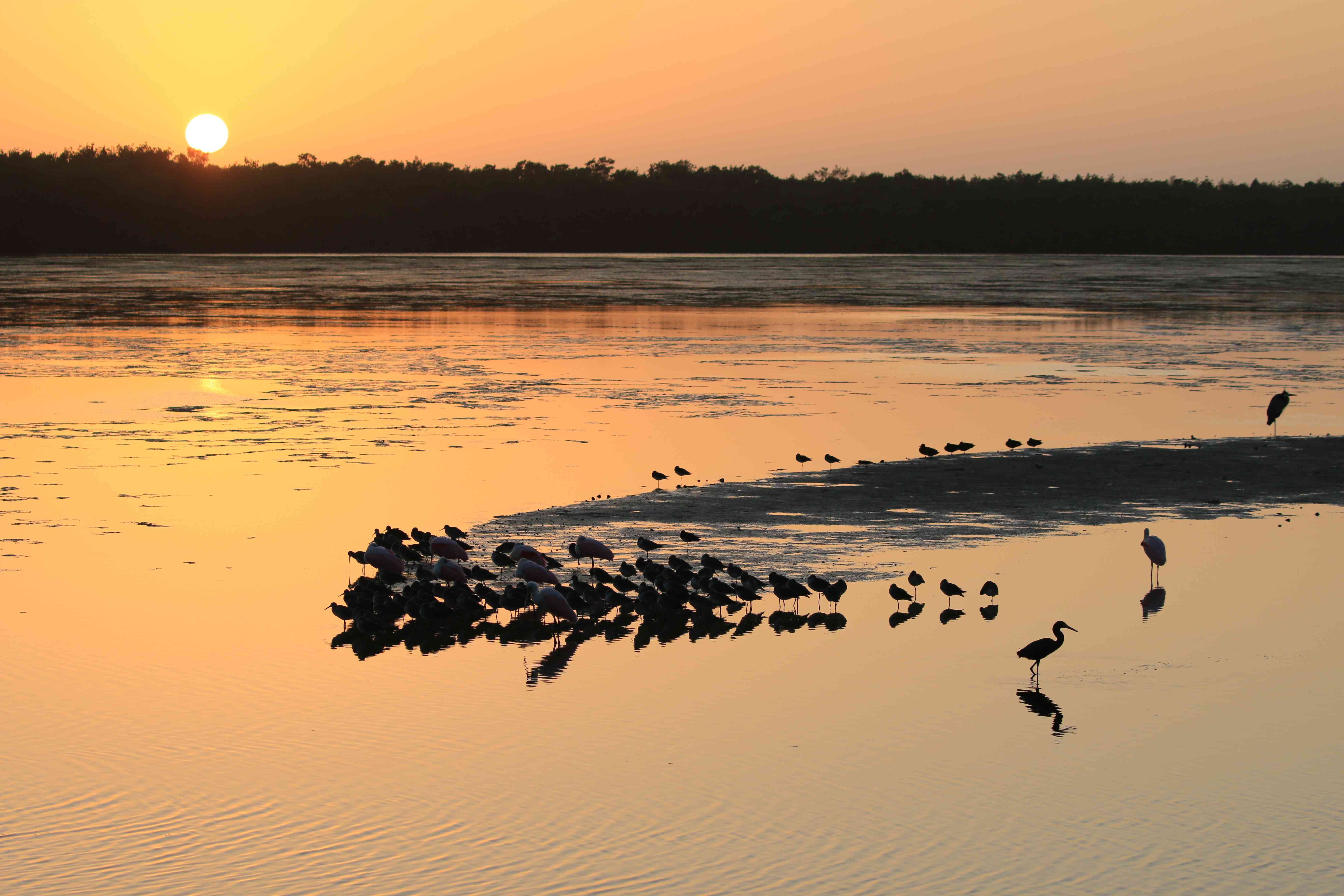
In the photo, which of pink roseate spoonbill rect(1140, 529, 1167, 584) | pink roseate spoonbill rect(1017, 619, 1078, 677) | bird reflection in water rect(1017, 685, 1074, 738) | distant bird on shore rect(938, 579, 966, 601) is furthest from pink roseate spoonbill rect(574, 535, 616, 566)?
pink roseate spoonbill rect(1140, 529, 1167, 584)

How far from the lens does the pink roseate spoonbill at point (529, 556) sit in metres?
10.2

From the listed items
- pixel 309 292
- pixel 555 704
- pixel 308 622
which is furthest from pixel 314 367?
pixel 309 292

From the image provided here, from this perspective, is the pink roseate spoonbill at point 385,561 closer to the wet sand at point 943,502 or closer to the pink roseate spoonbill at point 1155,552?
the wet sand at point 943,502

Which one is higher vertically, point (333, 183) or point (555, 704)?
point (333, 183)

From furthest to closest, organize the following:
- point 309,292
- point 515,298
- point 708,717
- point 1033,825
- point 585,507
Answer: point 309,292 < point 515,298 < point 585,507 < point 708,717 < point 1033,825

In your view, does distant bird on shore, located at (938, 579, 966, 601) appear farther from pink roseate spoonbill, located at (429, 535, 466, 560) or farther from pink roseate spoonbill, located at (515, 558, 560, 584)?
pink roseate spoonbill, located at (429, 535, 466, 560)

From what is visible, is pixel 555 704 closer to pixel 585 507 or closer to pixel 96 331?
pixel 585 507

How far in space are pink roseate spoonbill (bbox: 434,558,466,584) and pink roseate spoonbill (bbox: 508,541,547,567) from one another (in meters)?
0.43

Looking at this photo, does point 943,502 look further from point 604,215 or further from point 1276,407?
point 604,215

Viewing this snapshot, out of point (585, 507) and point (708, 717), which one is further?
point (585, 507)

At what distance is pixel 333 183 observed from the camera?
14538 cm

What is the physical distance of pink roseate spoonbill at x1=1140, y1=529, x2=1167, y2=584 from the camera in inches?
419

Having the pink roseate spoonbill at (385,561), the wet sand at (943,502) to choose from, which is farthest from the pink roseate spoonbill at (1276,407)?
the pink roseate spoonbill at (385,561)

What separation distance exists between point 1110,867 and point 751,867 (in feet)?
4.60
